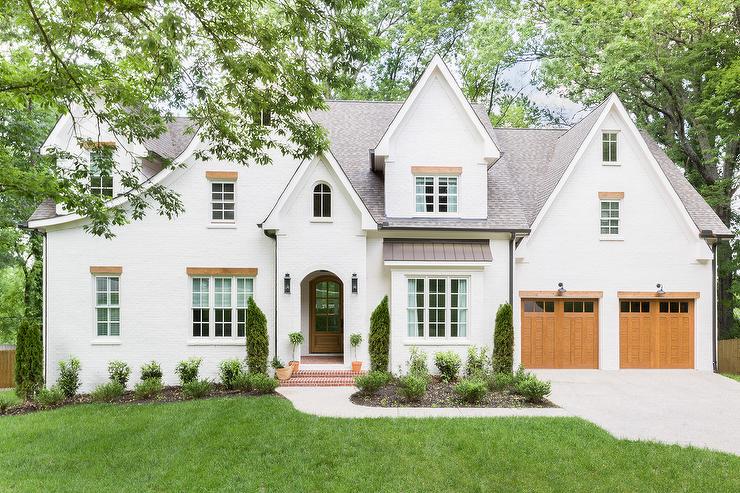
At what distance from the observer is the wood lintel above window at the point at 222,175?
13867 millimetres

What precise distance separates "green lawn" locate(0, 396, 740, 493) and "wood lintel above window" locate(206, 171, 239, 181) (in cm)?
713

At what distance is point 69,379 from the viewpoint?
12430 millimetres

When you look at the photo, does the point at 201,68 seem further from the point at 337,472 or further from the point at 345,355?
the point at 345,355

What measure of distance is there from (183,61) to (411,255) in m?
8.10

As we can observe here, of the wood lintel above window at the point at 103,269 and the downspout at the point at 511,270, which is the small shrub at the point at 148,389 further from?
the downspout at the point at 511,270

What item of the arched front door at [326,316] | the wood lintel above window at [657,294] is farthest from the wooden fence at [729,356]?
the arched front door at [326,316]

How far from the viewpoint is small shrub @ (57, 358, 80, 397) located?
1232 centimetres

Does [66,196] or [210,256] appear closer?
[66,196]

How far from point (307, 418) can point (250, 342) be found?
4266 millimetres

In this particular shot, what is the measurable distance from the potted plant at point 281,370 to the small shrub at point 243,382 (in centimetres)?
111

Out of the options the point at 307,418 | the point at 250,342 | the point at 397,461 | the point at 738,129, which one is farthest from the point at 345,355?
the point at 738,129

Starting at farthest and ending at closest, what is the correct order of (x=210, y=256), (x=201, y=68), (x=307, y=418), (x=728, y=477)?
(x=210, y=256)
(x=307, y=418)
(x=201, y=68)
(x=728, y=477)

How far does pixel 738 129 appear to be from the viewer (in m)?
18.9

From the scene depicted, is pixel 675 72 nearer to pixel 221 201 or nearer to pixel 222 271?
pixel 221 201
